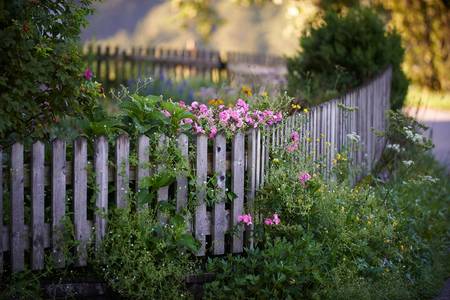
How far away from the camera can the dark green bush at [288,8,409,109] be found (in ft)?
30.5

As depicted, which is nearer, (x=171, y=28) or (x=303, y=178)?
(x=303, y=178)

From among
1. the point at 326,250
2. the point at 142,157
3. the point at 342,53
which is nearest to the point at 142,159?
the point at 142,157

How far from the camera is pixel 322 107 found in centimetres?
711

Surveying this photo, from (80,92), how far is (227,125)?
3.49 feet

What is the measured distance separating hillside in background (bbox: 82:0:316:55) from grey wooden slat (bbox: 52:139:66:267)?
86.1 ft

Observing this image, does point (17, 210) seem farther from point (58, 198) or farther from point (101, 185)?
point (101, 185)

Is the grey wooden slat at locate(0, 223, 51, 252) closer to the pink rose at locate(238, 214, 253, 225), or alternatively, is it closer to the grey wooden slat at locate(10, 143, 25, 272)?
the grey wooden slat at locate(10, 143, 25, 272)

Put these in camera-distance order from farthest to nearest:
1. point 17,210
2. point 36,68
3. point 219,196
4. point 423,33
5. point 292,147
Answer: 1. point 423,33
2. point 292,147
3. point 219,196
4. point 17,210
5. point 36,68

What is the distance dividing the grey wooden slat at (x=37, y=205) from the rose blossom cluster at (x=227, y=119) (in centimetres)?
109

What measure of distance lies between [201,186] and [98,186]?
70cm

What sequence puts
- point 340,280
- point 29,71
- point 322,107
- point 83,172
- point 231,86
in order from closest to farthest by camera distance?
point 29,71 → point 83,172 → point 340,280 → point 322,107 → point 231,86

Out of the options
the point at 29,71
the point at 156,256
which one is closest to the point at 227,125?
the point at 156,256

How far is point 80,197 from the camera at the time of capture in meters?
5.11

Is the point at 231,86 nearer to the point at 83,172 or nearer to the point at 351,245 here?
the point at 351,245
